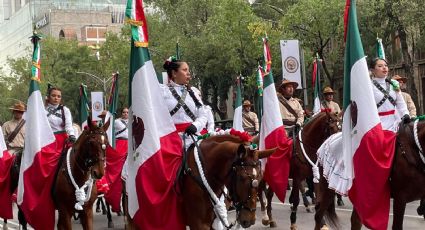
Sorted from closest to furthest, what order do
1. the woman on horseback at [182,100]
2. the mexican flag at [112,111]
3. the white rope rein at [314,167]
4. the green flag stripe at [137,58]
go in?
the green flag stripe at [137,58] → the woman on horseback at [182,100] → the white rope rein at [314,167] → the mexican flag at [112,111]

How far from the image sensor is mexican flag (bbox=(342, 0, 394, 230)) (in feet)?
27.2

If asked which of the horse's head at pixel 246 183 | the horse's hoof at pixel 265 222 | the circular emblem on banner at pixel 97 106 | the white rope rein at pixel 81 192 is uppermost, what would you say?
the circular emblem on banner at pixel 97 106

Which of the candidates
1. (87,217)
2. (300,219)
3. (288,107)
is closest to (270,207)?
(300,219)

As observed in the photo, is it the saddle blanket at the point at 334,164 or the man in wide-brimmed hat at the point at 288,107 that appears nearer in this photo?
the saddle blanket at the point at 334,164

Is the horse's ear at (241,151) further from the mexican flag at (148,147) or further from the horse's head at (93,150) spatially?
the horse's head at (93,150)

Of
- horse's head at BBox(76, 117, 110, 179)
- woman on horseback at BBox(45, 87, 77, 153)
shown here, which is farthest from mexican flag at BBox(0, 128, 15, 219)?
horse's head at BBox(76, 117, 110, 179)

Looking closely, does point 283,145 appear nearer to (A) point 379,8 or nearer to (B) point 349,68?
(B) point 349,68

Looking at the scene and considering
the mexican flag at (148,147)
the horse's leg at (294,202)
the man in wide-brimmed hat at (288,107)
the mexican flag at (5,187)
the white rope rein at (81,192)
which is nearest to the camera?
the mexican flag at (148,147)

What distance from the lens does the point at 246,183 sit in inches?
271

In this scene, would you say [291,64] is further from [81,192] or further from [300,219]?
[81,192]

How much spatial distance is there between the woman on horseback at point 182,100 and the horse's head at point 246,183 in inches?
50.2

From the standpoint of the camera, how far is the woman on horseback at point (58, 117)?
11484 mm

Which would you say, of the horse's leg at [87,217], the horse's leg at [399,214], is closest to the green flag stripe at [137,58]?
the horse's leg at [87,217]

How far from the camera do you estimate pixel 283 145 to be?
13219 mm
